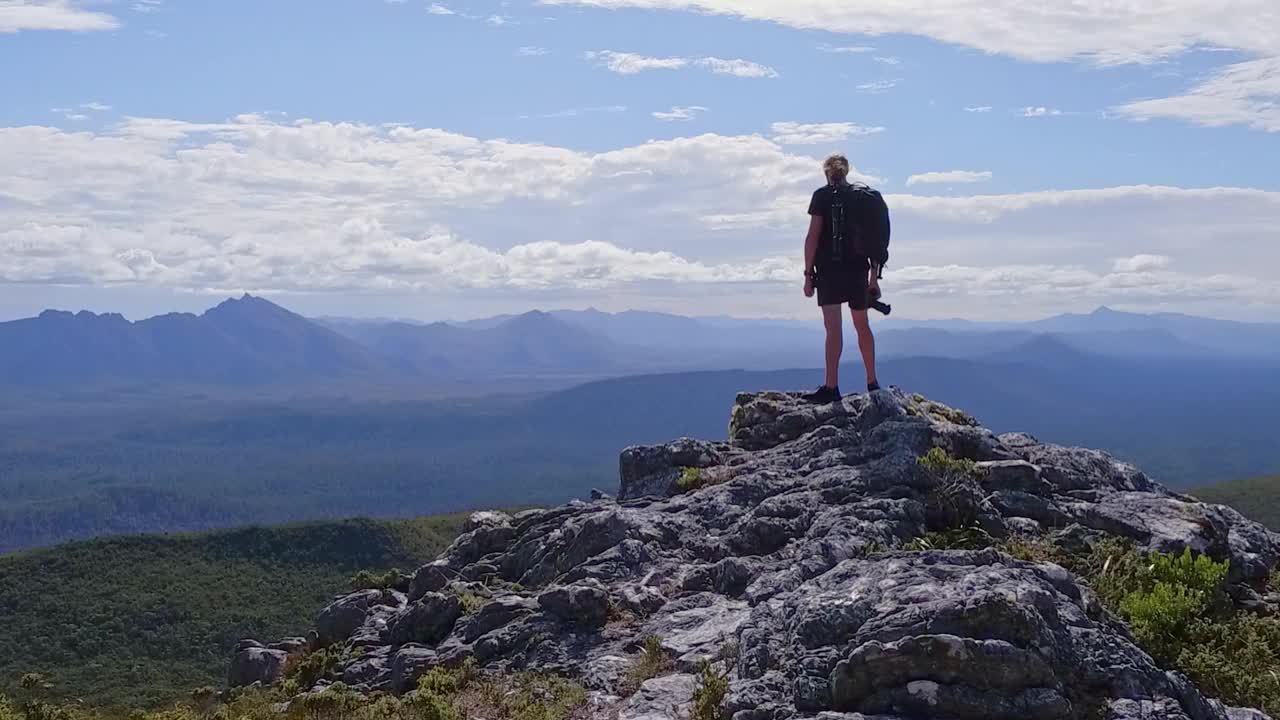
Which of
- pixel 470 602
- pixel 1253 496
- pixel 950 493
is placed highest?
pixel 950 493

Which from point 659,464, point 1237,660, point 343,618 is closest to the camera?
point 1237,660

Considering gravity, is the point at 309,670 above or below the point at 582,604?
below

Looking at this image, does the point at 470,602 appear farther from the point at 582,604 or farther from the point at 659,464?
the point at 659,464

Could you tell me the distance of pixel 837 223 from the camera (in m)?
18.2

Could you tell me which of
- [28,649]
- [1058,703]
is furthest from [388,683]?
[28,649]

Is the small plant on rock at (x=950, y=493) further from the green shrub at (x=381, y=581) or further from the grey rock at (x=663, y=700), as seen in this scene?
the green shrub at (x=381, y=581)

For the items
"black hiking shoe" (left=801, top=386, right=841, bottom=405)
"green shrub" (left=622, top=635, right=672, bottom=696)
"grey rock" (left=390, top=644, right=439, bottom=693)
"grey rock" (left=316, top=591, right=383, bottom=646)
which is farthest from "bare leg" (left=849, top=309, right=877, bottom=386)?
"grey rock" (left=316, top=591, right=383, bottom=646)

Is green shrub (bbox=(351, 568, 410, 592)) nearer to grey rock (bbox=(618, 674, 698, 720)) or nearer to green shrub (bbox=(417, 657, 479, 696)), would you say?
green shrub (bbox=(417, 657, 479, 696))

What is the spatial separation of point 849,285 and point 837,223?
1.13m

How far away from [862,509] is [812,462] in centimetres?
297

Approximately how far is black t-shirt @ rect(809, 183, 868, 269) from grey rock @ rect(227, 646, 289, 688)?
36.6 ft

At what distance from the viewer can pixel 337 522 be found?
153 meters

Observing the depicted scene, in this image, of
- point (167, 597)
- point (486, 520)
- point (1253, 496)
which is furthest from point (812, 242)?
point (1253, 496)

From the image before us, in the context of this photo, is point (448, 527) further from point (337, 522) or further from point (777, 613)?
point (777, 613)
